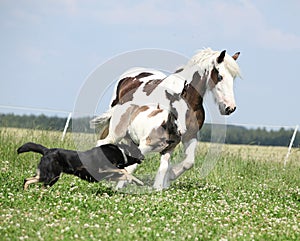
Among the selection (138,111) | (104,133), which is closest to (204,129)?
(104,133)

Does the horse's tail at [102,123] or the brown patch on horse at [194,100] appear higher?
the brown patch on horse at [194,100]

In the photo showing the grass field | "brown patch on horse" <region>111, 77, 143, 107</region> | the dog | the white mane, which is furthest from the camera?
"brown patch on horse" <region>111, 77, 143, 107</region>

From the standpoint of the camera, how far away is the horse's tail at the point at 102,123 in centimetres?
1334

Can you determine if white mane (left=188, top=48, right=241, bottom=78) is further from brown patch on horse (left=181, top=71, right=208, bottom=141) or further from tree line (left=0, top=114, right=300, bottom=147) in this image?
tree line (left=0, top=114, right=300, bottom=147)

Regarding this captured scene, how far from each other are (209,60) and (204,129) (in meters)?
5.97

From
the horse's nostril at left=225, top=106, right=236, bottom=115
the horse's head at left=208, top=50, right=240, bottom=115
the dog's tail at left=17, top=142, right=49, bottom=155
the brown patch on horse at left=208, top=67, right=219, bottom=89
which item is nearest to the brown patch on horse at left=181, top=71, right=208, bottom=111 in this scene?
the brown patch on horse at left=208, top=67, right=219, bottom=89

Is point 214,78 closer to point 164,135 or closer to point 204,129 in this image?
point 164,135

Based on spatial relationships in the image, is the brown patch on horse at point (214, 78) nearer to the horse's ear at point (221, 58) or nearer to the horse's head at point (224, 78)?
the horse's head at point (224, 78)

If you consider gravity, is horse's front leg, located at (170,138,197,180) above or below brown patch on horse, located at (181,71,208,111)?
below

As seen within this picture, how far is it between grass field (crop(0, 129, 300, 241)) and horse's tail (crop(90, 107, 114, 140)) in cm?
152

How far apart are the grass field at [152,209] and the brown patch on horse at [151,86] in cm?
213

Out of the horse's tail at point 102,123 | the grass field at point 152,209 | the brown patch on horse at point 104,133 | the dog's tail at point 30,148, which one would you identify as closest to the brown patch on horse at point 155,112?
the grass field at point 152,209

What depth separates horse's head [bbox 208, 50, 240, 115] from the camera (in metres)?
10.8

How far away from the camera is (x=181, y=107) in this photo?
11266 millimetres
